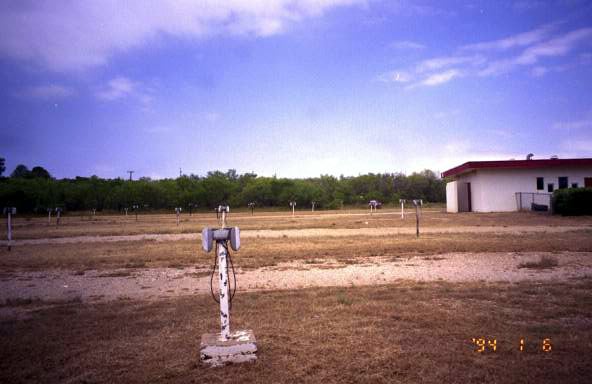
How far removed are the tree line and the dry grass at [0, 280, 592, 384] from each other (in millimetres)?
65810

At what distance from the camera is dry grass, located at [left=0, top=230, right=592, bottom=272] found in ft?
41.0

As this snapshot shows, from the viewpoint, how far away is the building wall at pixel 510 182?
3516cm

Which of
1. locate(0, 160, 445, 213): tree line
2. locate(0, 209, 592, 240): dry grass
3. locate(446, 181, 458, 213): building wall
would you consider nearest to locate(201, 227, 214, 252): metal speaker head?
locate(0, 209, 592, 240): dry grass

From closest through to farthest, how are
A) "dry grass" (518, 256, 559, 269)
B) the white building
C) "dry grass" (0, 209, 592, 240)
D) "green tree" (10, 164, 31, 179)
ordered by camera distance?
"dry grass" (518, 256, 559, 269), "dry grass" (0, 209, 592, 240), the white building, "green tree" (10, 164, 31, 179)

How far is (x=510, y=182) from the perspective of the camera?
116 feet

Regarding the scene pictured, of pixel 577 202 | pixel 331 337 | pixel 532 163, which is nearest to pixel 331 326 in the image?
pixel 331 337

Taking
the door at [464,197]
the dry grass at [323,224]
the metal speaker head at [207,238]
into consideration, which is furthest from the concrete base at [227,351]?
the door at [464,197]

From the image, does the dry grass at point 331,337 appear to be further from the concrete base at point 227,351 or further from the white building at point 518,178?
the white building at point 518,178

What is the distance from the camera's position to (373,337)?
534 centimetres

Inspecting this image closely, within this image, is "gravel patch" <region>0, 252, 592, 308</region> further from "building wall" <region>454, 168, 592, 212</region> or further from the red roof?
"building wall" <region>454, 168, 592, 212</region>

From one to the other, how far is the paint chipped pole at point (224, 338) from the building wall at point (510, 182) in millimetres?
33868

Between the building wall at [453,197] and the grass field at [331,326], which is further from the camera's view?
the building wall at [453,197]

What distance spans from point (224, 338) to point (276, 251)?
365 inches

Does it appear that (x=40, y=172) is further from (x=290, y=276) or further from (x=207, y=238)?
(x=207, y=238)
